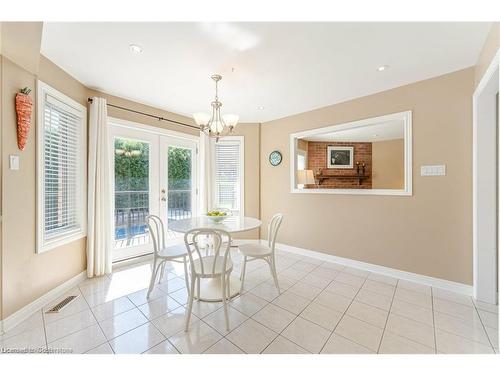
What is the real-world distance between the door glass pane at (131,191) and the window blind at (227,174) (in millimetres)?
1356

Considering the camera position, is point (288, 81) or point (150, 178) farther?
point (150, 178)

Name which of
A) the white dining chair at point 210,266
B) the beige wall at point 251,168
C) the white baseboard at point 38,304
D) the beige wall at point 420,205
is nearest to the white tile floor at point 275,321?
the white baseboard at point 38,304

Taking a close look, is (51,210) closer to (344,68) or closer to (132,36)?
(132,36)

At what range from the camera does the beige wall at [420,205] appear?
226 cm

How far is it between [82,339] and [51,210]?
143 cm

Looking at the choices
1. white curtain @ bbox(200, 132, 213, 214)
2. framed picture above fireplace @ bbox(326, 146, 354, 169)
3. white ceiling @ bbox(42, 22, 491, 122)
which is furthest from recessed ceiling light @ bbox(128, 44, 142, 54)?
framed picture above fireplace @ bbox(326, 146, 354, 169)

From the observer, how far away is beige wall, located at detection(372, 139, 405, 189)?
5328mm

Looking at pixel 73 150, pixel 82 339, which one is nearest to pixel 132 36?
pixel 73 150

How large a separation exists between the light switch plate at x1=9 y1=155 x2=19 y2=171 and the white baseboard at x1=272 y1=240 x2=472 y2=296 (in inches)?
142

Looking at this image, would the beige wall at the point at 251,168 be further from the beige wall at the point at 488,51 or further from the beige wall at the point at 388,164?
the beige wall at the point at 388,164

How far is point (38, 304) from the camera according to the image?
6.49ft

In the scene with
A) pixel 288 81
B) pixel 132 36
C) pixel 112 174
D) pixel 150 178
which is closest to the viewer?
pixel 132 36
